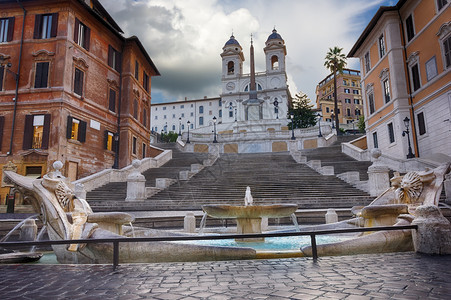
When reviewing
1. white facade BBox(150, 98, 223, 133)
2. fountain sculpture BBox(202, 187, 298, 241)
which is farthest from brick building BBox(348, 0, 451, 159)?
white facade BBox(150, 98, 223, 133)

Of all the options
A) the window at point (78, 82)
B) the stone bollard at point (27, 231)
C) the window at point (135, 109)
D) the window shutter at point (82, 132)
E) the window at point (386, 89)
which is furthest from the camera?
the window at point (135, 109)

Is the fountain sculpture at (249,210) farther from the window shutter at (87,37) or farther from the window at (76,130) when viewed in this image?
the window shutter at (87,37)

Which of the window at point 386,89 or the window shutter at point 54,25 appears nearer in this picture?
the window shutter at point 54,25

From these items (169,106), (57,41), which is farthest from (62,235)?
(169,106)

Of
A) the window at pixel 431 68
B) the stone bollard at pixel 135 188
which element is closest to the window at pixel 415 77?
the window at pixel 431 68

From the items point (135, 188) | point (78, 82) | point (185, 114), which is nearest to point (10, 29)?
point (78, 82)

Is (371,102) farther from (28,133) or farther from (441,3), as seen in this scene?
(28,133)

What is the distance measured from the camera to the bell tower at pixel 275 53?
280ft

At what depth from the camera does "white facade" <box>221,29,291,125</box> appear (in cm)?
8256

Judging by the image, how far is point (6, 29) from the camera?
85.5 ft

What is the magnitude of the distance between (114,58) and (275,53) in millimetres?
62584

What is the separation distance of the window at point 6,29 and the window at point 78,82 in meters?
5.87

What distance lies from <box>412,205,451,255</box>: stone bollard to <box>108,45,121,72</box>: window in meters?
29.8

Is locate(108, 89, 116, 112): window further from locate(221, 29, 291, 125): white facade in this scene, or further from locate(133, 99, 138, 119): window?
locate(221, 29, 291, 125): white facade
